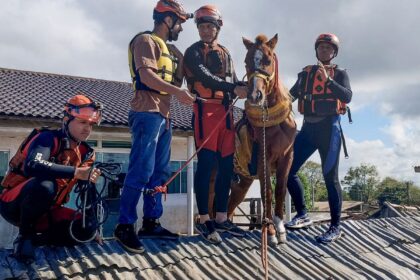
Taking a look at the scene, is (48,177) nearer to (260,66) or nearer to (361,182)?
(260,66)

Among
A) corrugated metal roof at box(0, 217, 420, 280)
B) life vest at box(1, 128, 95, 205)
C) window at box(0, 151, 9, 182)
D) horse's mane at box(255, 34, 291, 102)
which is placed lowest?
corrugated metal roof at box(0, 217, 420, 280)

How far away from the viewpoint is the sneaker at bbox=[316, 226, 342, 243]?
5898 millimetres

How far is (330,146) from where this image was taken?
6.13m

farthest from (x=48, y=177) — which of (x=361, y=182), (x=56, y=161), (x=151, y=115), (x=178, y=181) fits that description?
(x=361, y=182)

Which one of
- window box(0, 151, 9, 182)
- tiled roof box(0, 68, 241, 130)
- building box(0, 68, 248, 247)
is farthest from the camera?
tiled roof box(0, 68, 241, 130)

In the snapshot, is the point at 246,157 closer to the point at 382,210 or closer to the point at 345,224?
the point at 345,224

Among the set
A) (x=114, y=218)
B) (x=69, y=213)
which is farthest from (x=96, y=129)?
(x=69, y=213)

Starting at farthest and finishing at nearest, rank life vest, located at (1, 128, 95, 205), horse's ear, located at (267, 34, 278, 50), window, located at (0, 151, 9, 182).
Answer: window, located at (0, 151, 9, 182)
horse's ear, located at (267, 34, 278, 50)
life vest, located at (1, 128, 95, 205)

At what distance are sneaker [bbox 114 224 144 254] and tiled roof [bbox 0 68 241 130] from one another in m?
7.40

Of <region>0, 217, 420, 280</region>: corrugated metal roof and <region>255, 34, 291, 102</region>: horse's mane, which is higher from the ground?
<region>255, 34, 291, 102</region>: horse's mane

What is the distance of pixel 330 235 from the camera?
6.01 metres

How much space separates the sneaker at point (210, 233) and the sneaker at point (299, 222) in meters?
1.43

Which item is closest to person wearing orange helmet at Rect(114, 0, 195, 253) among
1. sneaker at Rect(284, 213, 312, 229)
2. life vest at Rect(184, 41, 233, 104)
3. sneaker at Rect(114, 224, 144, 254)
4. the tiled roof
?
sneaker at Rect(114, 224, 144, 254)

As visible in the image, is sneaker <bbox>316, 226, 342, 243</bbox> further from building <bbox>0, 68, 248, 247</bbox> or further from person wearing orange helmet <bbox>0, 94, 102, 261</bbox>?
building <bbox>0, 68, 248, 247</bbox>
